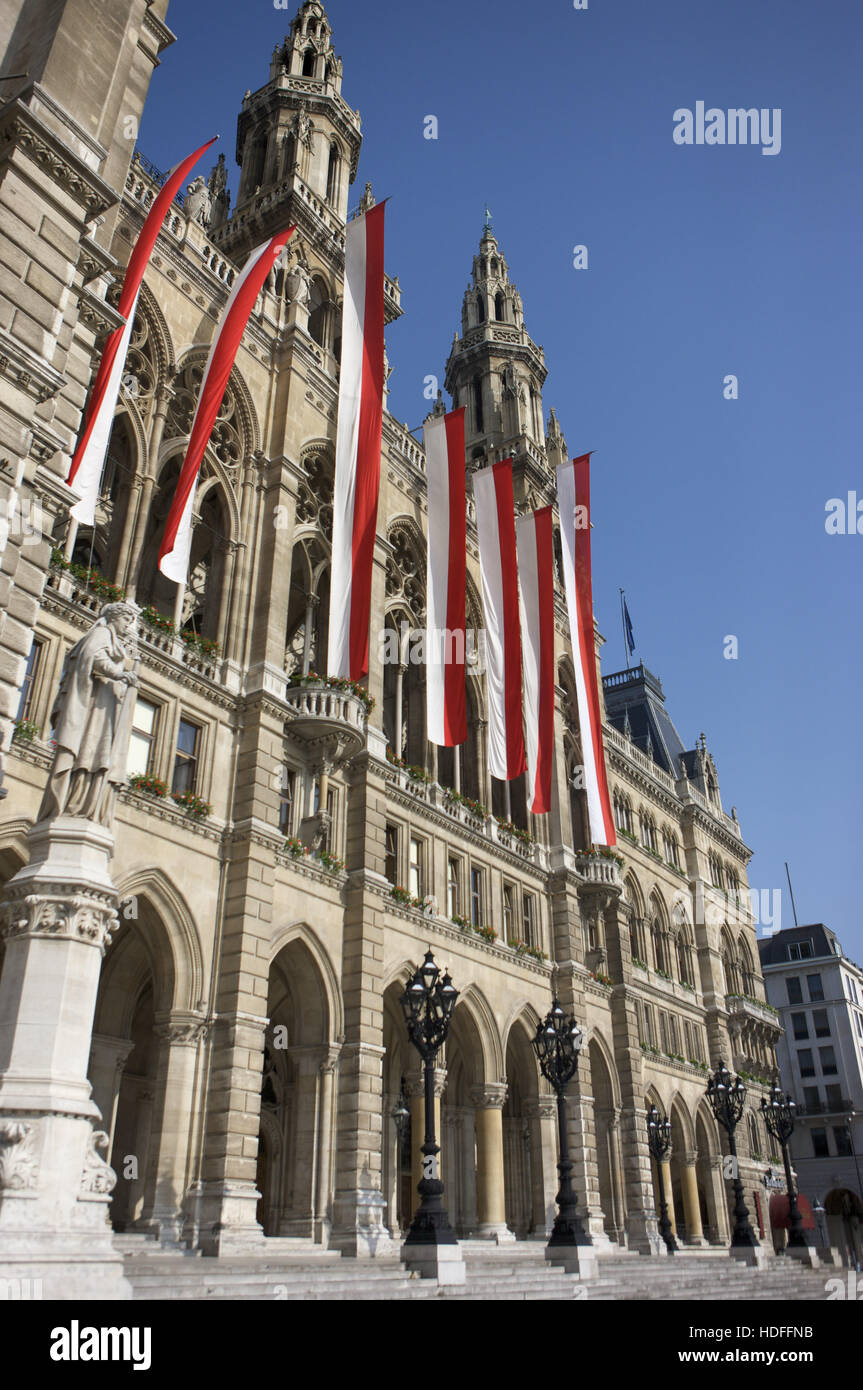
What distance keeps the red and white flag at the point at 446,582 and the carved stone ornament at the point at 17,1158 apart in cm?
1654

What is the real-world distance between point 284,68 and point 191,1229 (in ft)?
142

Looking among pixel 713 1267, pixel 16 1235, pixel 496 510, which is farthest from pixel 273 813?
pixel 713 1267

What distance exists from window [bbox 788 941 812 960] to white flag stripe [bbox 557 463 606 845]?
6080 cm

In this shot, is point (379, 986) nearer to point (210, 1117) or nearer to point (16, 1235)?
point (210, 1117)

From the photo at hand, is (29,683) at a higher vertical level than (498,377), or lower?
lower

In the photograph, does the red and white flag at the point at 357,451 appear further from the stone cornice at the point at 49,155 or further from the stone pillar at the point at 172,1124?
the stone cornice at the point at 49,155

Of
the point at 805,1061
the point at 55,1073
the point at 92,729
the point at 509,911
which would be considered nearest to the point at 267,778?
the point at 92,729

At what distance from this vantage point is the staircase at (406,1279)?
46.2 feet

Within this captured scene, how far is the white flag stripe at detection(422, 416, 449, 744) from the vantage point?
25953 mm

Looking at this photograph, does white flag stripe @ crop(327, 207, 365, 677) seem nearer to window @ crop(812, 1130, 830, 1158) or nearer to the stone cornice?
the stone cornice

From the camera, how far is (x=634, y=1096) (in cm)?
4050

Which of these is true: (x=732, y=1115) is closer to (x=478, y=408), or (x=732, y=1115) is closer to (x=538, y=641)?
(x=538, y=641)

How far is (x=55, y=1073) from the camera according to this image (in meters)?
9.60

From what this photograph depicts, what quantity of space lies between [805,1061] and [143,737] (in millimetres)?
74766
